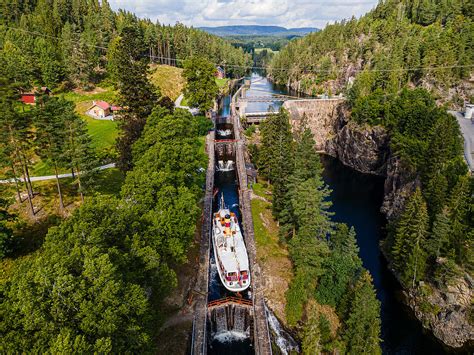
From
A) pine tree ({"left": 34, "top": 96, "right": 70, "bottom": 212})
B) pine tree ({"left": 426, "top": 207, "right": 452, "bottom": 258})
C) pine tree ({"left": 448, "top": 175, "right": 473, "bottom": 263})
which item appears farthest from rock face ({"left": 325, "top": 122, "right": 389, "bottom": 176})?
pine tree ({"left": 34, "top": 96, "right": 70, "bottom": 212})

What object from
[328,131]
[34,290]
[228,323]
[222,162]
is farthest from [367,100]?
[34,290]

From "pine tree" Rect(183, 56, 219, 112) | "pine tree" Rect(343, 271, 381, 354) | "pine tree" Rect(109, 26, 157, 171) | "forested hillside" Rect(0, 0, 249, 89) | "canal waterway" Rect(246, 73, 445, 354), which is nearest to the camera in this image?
"pine tree" Rect(343, 271, 381, 354)

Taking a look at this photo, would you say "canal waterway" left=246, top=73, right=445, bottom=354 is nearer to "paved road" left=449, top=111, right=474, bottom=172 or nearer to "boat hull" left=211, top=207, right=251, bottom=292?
"paved road" left=449, top=111, right=474, bottom=172

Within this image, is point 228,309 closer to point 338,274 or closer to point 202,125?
point 338,274

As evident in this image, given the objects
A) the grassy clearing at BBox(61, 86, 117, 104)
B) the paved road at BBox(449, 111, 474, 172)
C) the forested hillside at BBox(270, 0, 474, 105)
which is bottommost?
the paved road at BBox(449, 111, 474, 172)

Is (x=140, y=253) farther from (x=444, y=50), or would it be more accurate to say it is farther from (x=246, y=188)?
(x=444, y=50)

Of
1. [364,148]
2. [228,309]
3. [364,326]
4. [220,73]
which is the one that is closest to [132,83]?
[228,309]

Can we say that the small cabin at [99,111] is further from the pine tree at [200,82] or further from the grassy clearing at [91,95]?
the pine tree at [200,82]
